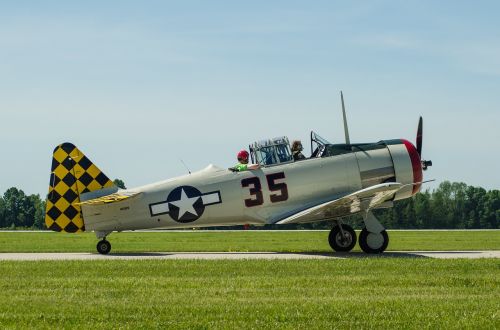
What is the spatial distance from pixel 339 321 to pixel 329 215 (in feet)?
32.3

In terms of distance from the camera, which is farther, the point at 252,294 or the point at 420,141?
the point at 420,141

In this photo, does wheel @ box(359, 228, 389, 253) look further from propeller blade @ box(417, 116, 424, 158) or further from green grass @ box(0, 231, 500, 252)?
green grass @ box(0, 231, 500, 252)

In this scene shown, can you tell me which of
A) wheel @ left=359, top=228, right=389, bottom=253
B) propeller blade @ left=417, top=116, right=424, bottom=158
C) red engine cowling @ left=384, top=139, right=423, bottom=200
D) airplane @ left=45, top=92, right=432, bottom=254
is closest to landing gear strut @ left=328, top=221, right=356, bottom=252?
airplane @ left=45, top=92, right=432, bottom=254

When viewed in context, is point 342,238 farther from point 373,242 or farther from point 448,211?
point 448,211

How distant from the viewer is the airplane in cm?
1838

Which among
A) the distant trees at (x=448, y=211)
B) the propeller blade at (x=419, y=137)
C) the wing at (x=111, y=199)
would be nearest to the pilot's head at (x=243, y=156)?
→ the wing at (x=111, y=199)

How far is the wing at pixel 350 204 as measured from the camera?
57.5 ft

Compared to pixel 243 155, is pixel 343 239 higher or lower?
lower

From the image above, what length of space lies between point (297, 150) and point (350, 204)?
1814 mm

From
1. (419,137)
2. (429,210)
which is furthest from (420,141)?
(429,210)

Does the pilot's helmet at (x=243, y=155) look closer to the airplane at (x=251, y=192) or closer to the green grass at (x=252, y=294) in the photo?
the airplane at (x=251, y=192)

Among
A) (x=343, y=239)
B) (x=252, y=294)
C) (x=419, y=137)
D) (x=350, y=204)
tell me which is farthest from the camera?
(x=419, y=137)

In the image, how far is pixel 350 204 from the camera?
1822cm

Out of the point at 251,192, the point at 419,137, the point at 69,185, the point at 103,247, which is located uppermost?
the point at 419,137
